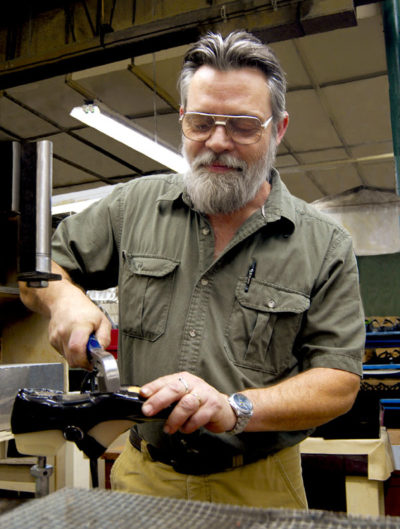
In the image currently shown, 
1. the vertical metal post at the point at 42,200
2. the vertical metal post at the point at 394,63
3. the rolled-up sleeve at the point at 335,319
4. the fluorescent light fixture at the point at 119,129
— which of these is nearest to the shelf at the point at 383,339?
the vertical metal post at the point at 394,63

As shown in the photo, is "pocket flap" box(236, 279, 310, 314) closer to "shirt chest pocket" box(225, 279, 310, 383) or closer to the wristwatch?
"shirt chest pocket" box(225, 279, 310, 383)

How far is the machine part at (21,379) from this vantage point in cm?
184

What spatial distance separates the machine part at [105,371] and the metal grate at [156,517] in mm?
171

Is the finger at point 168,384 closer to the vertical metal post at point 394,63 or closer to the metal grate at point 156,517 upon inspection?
the metal grate at point 156,517

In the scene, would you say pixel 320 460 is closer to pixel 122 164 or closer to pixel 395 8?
pixel 395 8

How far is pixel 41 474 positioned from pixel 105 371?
19 cm

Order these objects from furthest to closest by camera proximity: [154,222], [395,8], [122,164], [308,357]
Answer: [122,164], [395,8], [154,222], [308,357]

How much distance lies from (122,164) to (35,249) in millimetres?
5429

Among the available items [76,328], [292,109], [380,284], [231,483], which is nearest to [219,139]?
[76,328]

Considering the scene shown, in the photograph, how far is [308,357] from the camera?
1.20 metres

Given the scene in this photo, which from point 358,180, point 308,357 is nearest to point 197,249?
point 308,357

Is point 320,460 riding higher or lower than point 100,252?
lower

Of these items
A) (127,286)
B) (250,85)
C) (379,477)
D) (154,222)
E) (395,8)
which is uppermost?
(395,8)

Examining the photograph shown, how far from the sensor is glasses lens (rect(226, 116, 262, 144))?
1.21 meters
